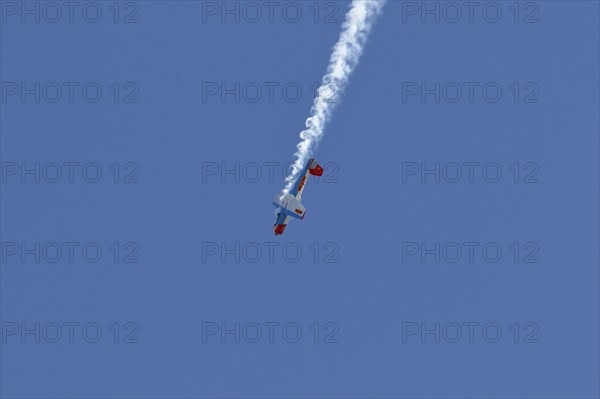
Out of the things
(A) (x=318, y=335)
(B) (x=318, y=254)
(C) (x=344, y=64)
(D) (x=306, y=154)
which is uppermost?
(C) (x=344, y=64)

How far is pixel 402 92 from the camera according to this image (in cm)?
6756

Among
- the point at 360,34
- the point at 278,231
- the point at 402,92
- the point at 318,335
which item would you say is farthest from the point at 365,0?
the point at 318,335

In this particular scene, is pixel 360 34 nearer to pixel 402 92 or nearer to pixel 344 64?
pixel 344 64

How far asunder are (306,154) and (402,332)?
39.0ft

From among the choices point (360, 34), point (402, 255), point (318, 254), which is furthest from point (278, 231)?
point (360, 34)

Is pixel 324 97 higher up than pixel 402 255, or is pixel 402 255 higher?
pixel 324 97

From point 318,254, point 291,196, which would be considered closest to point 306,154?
point 291,196

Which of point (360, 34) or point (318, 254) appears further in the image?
point (318, 254)

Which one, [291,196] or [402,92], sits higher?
[402,92]

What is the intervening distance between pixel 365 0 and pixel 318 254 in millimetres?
14362

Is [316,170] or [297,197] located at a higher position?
[316,170]

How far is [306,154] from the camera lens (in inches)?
2494

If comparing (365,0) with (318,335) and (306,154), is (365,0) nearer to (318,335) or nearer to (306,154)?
(306,154)

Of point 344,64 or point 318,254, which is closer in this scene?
point 344,64
